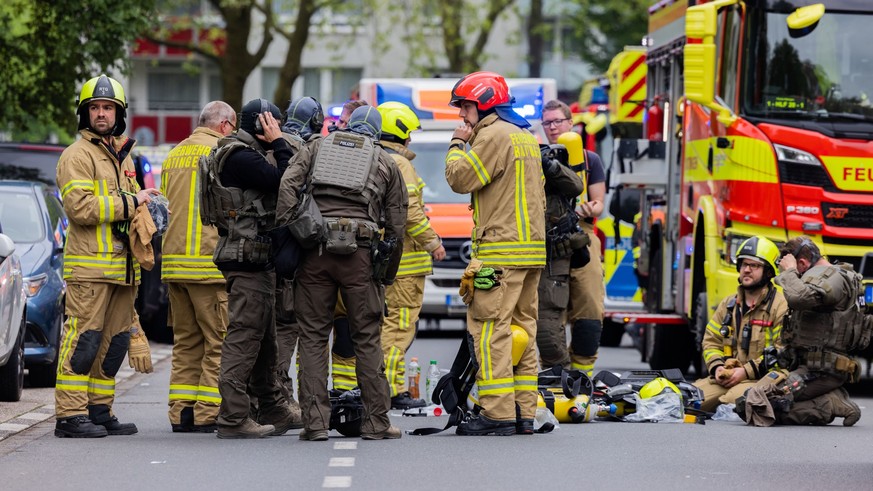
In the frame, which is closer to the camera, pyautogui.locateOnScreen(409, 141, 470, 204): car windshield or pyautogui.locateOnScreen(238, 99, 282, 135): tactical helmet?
pyautogui.locateOnScreen(238, 99, 282, 135): tactical helmet

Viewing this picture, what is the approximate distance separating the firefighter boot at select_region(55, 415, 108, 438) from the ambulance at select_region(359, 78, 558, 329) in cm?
863

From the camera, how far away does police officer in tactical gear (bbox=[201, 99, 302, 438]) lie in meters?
9.81

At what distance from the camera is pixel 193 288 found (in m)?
10.3

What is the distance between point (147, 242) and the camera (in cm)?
1002

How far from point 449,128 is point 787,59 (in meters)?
6.63

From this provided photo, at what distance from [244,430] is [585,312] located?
3184mm

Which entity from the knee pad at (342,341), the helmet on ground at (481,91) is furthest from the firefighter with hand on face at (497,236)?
the knee pad at (342,341)

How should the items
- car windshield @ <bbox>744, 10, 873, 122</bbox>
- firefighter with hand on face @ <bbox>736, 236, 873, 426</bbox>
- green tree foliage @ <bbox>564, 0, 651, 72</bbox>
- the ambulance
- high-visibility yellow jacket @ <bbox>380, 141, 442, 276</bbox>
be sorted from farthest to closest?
green tree foliage @ <bbox>564, 0, 651, 72</bbox> < the ambulance < car windshield @ <bbox>744, 10, 873, 122</bbox> < high-visibility yellow jacket @ <bbox>380, 141, 442, 276</bbox> < firefighter with hand on face @ <bbox>736, 236, 873, 426</bbox>

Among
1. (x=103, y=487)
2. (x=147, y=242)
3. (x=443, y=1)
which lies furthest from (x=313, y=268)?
(x=443, y=1)

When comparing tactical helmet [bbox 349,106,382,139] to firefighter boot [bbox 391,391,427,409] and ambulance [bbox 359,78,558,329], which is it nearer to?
firefighter boot [bbox 391,391,427,409]

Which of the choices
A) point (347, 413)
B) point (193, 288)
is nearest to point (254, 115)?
point (193, 288)

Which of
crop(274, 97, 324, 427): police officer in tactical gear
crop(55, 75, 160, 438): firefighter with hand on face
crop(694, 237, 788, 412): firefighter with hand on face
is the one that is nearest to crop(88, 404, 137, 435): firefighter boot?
crop(55, 75, 160, 438): firefighter with hand on face

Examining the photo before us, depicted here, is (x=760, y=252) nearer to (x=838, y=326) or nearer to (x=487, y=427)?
(x=838, y=326)

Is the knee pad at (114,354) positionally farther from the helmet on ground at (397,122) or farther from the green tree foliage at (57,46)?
the green tree foliage at (57,46)
